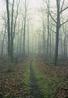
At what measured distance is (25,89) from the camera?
35.7 ft

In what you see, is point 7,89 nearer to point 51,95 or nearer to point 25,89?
point 25,89

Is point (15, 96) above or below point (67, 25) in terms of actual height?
below

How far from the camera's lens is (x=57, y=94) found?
380 inches

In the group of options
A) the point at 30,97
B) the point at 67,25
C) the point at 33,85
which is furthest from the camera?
the point at 67,25

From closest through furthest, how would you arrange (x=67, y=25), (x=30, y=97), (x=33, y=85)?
(x=30, y=97)
(x=33, y=85)
(x=67, y=25)

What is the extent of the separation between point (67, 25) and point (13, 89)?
59.3 m

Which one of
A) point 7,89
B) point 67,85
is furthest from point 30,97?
point 67,85

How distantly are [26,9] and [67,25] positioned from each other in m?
25.5

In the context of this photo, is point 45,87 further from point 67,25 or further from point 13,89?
point 67,25

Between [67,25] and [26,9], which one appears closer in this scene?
[26,9]

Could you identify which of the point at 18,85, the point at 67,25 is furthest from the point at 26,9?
the point at 18,85

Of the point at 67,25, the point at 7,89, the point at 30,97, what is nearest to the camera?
the point at 30,97

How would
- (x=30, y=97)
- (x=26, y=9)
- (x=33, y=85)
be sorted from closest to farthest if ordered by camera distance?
(x=30, y=97) → (x=33, y=85) → (x=26, y=9)

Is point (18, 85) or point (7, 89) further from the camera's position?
point (18, 85)
